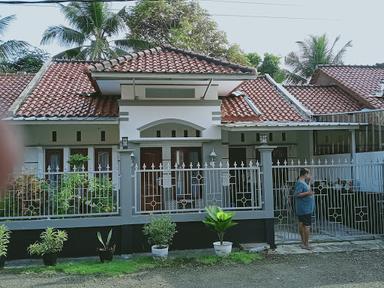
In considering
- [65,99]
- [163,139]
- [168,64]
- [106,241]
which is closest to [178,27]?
[65,99]

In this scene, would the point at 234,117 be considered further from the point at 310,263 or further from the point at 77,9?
the point at 77,9

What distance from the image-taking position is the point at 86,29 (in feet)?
87.3

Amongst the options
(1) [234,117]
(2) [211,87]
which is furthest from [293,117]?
(2) [211,87]

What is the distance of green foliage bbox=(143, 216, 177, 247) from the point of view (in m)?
8.60

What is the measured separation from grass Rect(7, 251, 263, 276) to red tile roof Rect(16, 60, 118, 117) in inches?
197

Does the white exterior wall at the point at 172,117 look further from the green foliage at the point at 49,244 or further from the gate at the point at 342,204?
the green foliage at the point at 49,244

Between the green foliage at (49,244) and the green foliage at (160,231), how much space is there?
1695 mm

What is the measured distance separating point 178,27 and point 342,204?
18.0 meters

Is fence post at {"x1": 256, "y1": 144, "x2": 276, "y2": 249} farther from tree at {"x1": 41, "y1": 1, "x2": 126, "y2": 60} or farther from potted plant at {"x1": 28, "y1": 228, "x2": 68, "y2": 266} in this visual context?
tree at {"x1": 41, "y1": 1, "x2": 126, "y2": 60}

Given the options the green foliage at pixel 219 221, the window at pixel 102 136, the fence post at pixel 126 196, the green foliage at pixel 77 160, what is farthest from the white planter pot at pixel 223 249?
the window at pixel 102 136

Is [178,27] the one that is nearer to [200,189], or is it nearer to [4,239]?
[200,189]

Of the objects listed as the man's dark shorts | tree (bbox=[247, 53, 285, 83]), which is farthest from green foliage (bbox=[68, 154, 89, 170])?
tree (bbox=[247, 53, 285, 83])

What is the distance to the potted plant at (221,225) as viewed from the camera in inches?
344

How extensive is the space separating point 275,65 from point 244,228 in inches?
965
